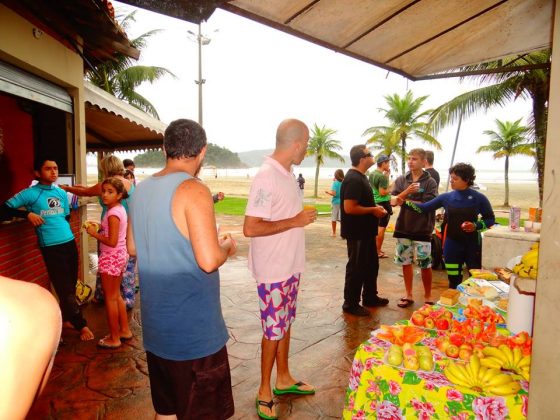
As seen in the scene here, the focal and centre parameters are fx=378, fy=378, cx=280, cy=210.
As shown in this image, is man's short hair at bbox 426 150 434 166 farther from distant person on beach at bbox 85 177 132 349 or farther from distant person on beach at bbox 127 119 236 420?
distant person on beach at bbox 127 119 236 420

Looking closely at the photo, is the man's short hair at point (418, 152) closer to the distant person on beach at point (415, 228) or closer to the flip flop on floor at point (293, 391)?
the distant person on beach at point (415, 228)

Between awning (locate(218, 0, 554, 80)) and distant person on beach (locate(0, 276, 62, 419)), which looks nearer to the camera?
distant person on beach (locate(0, 276, 62, 419))

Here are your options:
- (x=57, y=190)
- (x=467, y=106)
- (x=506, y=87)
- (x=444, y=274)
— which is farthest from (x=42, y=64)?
(x=467, y=106)

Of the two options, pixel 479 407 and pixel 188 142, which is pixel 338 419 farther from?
pixel 188 142

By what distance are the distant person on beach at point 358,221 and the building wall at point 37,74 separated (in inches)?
164

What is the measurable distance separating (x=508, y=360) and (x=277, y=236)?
166cm

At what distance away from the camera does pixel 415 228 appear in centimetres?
521

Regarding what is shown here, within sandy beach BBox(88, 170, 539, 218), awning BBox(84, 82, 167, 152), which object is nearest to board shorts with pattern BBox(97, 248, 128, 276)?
awning BBox(84, 82, 167, 152)

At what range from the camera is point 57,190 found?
14.5ft

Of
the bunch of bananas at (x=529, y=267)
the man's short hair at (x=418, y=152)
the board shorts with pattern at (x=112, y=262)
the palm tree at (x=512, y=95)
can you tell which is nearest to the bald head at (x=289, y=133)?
the bunch of bananas at (x=529, y=267)

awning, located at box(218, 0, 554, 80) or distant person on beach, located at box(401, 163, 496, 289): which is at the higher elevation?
awning, located at box(218, 0, 554, 80)

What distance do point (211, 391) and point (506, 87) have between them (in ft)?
64.0

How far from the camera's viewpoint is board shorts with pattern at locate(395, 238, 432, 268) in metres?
5.22

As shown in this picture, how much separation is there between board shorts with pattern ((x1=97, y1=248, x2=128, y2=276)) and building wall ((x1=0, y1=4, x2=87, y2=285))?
132cm
